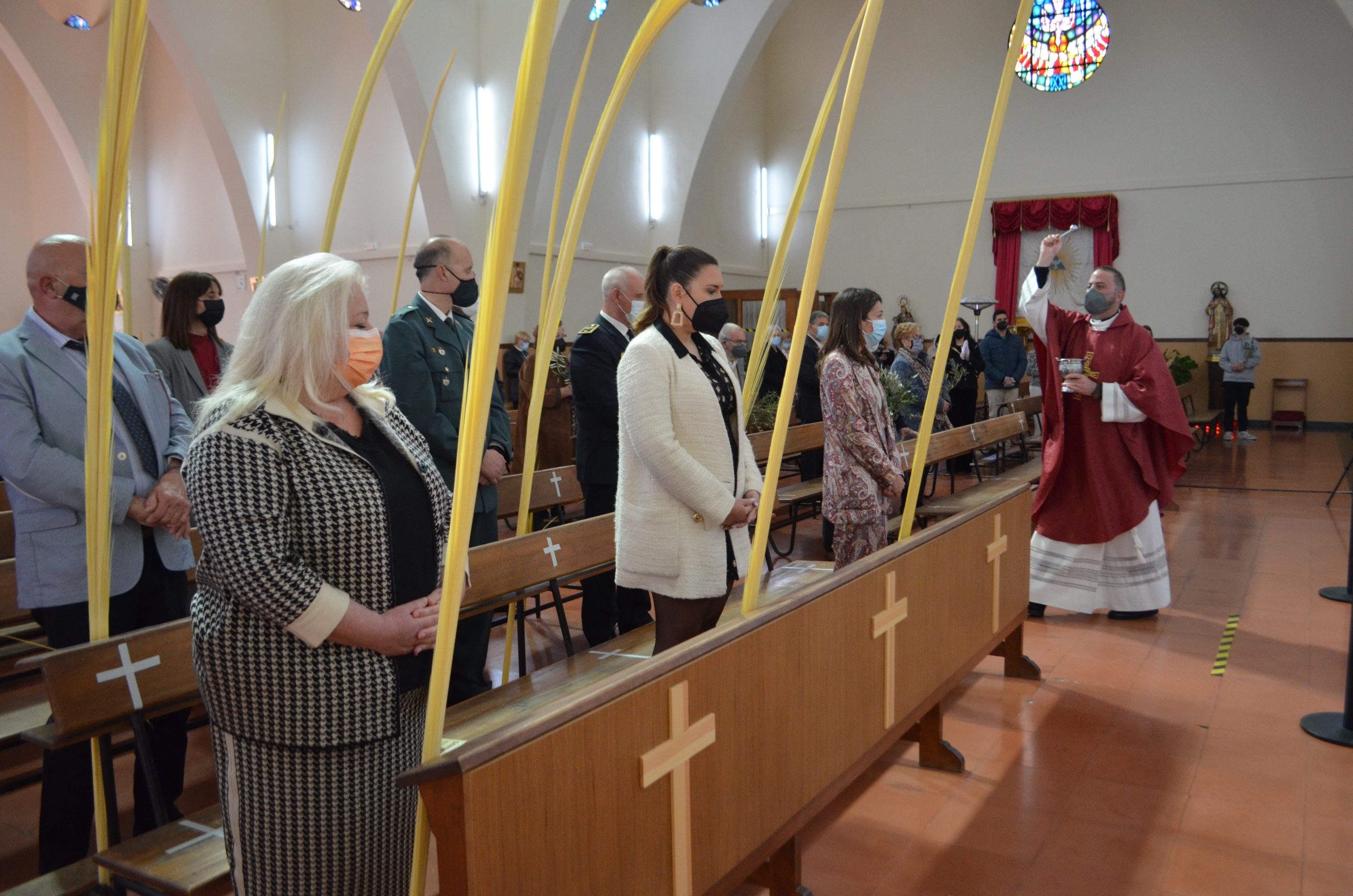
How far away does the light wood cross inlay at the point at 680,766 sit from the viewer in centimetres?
166

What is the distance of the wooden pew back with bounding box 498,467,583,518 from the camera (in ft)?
12.5

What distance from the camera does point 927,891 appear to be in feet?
7.49

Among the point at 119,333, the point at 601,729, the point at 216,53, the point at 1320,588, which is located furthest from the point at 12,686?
the point at 216,53

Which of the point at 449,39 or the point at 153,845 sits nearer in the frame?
the point at 153,845

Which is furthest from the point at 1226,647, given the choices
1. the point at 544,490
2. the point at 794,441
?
the point at 544,490

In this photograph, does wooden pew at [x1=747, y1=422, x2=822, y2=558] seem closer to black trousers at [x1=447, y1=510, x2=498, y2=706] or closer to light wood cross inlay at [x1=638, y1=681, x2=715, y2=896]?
black trousers at [x1=447, y1=510, x2=498, y2=706]

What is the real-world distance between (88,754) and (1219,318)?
48.1 feet

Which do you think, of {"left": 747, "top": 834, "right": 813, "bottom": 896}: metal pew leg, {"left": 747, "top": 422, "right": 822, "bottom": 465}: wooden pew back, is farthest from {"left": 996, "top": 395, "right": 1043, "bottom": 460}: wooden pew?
{"left": 747, "top": 834, "right": 813, "bottom": 896}: metal pew leg

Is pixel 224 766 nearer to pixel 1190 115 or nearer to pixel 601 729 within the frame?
pixel 601 729

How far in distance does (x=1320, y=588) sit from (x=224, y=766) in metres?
5.16

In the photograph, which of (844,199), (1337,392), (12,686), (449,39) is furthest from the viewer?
(844,199)

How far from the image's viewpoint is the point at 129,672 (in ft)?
6.28

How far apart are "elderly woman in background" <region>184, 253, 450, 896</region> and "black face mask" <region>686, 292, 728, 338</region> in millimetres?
925

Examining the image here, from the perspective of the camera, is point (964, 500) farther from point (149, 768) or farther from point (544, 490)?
point (149, 768)
